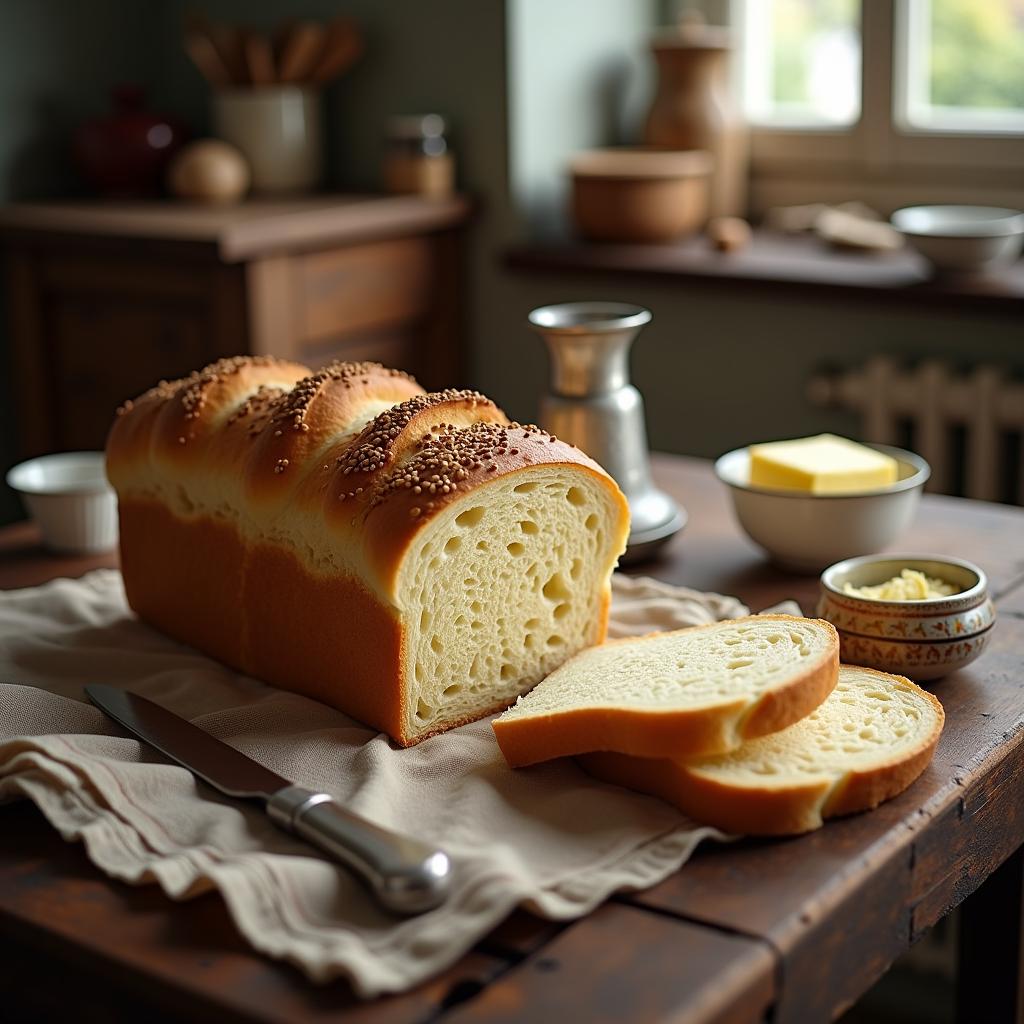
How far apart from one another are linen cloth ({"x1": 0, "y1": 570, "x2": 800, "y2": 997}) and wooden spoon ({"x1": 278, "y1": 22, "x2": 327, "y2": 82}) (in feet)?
6.01

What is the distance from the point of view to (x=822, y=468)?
4.56ft

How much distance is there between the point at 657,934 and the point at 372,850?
0.58 feet

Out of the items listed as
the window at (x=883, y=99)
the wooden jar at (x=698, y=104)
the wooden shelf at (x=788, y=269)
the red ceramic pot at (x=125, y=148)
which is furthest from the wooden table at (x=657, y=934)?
the red ceramic pot at (x=125, y=148)

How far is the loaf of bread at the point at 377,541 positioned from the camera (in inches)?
41.4

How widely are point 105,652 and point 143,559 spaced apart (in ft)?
0.37

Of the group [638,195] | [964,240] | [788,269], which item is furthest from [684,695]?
[638,195]

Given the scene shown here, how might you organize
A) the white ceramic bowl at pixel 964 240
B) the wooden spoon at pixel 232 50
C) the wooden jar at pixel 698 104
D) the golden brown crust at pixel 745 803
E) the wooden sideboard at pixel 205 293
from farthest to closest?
the wooden spoon at pixel 232 50 → the wooden jar at pixel 698 104 → the wooden sideboard at pixel 205 293 → the white ceramic bowl at pixel 964 240 → the golden brown crust at pixel 745 803

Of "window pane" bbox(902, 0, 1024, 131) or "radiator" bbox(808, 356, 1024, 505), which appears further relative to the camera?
"window pane" bbox(902, 0, 1024, 131)

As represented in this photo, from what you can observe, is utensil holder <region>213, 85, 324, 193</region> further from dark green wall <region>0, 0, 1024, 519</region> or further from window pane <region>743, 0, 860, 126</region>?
window pane <region>743, 0, 860, 126</region>

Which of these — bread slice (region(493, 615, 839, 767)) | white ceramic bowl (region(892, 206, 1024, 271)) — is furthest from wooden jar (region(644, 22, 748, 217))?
bread slice (region(493, 615, 839, 767))

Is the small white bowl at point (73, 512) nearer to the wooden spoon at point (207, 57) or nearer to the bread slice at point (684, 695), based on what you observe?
the bread slice at point (684, 695)

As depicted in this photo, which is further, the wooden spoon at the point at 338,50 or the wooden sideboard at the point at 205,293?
the wooden spoon at the point at 338,50

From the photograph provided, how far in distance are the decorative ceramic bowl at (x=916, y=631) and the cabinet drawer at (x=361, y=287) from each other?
62.0 inches

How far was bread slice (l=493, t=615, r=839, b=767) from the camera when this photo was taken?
0.93 m
